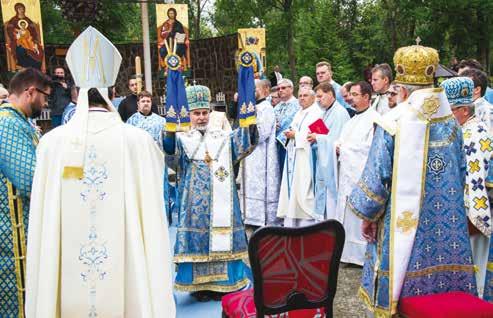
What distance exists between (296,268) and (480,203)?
4.68 ft

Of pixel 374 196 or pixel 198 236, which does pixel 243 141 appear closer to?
pixel 198 236

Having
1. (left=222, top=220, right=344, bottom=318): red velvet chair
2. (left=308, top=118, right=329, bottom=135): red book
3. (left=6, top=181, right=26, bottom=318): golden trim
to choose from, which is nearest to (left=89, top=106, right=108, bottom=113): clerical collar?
(left=6, top=181, right=26, bottom=318): golden trim

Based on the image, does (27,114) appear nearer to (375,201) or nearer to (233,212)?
(233,212)

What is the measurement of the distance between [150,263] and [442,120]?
1.81 metres

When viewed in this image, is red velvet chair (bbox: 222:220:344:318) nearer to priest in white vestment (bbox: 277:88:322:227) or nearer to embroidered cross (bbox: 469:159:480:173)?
embroidered cross (bbox: 469:159:480:173)

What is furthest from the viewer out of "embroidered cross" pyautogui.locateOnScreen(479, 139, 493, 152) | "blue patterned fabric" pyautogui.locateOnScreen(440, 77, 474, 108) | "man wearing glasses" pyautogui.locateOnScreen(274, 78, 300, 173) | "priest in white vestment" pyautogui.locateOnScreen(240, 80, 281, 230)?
"man wearing glasses" pyautogui.locateOnScreen(274, 78, 300, 173)

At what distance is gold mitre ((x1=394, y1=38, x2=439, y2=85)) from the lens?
2879 mm

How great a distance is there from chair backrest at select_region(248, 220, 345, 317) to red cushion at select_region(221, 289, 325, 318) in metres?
0.04

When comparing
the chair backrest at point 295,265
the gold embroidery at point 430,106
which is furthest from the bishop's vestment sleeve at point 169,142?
the gold embroidery at point 430,106

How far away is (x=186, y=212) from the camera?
4285mm

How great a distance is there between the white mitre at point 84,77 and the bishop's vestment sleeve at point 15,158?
15.4 inches

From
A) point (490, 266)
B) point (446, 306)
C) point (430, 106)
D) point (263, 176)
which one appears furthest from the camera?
point (263, 176)

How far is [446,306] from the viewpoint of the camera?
259 cm

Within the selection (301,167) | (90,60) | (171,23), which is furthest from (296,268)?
(171,23)
